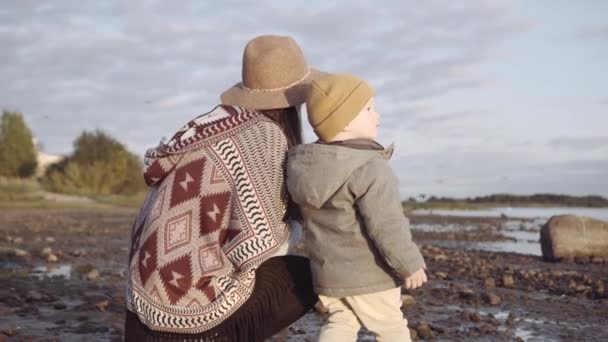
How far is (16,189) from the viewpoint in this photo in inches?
1266

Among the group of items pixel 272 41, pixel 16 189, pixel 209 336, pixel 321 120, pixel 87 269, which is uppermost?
pixel 272 41

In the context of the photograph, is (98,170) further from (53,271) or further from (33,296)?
(33,296)

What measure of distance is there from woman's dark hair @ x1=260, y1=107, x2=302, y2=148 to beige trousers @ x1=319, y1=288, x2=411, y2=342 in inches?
30.3

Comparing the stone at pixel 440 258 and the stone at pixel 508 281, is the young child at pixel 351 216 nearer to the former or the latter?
the stone at pixel 508 281

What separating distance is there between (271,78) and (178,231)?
2.86 ft

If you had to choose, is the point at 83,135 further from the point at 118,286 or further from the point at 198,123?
the point at 198,123

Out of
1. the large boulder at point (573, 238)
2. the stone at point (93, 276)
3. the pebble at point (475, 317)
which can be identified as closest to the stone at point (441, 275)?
the pebble at point (475, 317)

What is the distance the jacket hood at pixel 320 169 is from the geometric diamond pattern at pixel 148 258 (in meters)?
0.66

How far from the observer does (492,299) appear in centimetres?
651

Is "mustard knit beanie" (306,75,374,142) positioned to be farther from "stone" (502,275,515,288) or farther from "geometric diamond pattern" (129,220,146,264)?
"stone" (502,275,515,288)

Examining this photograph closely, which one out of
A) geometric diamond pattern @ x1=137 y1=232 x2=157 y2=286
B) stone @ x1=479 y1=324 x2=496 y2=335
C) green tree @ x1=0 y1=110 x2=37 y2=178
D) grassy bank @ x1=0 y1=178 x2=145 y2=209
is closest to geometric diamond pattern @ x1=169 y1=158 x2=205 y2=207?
geometric diamond pattern @ x1=137 y1=232 x2=157 y2=286

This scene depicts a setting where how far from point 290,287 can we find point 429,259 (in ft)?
23.6

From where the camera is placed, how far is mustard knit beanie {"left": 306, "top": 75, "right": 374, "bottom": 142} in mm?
3320

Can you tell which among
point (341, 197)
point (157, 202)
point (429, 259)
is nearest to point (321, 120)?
point (341, 197)
